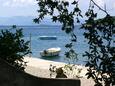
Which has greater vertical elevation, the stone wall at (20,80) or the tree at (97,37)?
the tree at (97,37)

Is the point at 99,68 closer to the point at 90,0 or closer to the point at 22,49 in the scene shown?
the point at 90,0

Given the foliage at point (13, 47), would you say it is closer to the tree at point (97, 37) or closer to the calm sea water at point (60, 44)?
the calm sea water at point (60, 44)

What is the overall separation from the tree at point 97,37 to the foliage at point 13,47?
8.63 feet

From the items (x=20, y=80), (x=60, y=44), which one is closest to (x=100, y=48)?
(x=20, y=80)

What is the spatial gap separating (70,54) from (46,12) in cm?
48

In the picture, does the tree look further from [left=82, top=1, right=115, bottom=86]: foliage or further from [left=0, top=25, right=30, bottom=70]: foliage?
[left=0, top=25, right=30, bottom=70]: foliage

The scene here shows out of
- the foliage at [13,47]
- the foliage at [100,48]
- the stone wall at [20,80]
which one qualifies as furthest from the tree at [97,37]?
the foliage at [13,47]

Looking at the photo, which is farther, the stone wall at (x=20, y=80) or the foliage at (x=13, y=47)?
the foliage at (x=13, y=47)

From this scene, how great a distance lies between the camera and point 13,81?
14.2 feet

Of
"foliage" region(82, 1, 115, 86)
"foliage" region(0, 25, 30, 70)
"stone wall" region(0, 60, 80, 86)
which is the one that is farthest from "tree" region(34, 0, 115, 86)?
"foliage" region(0, 25, 30, 70)

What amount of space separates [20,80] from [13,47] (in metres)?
2.16

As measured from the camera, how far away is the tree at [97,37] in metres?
3.50

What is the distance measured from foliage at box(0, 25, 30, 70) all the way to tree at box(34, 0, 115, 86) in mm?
2631

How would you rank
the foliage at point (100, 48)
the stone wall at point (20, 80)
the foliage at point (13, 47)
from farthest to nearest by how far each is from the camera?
the foliage at point (13, 47)
the stone wall at point (20, 80)
the foliage at point (100, 48)
